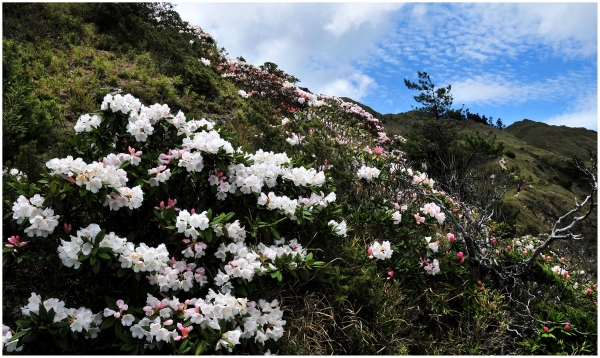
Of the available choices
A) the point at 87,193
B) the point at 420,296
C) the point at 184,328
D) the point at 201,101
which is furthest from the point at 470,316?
the point at 201,101

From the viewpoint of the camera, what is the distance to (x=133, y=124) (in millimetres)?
3008

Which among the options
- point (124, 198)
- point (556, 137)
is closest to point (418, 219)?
point (124, 198)

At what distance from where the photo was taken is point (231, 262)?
2.69 m

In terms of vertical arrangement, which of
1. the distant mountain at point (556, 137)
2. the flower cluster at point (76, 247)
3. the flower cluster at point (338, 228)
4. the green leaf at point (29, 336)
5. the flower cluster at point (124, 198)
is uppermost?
the distant mountain at point (556, 137)

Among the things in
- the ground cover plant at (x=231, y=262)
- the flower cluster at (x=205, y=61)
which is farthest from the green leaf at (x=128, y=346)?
the flower cluster at (x=205, y=61)

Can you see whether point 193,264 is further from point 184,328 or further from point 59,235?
point 59,235

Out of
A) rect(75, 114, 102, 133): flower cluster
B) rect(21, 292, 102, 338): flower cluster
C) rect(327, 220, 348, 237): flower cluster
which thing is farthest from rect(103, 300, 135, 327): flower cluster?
rect(327, 220, 348, 237): flower cluster

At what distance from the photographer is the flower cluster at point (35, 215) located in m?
2.36

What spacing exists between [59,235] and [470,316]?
348 centimetres

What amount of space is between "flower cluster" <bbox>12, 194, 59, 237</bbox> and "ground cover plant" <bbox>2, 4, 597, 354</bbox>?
0.01m

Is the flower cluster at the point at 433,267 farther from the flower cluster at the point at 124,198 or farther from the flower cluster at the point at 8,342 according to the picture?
the flower cluster at the point at 8,342

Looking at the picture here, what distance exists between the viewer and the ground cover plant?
94.7 inches

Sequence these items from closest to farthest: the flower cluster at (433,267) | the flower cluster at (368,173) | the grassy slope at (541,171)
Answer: the flower cluster at (433,267) < the flower cluster at (368,173) < the grassy slope at (541,171)

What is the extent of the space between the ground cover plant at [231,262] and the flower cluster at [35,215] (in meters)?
0.01
